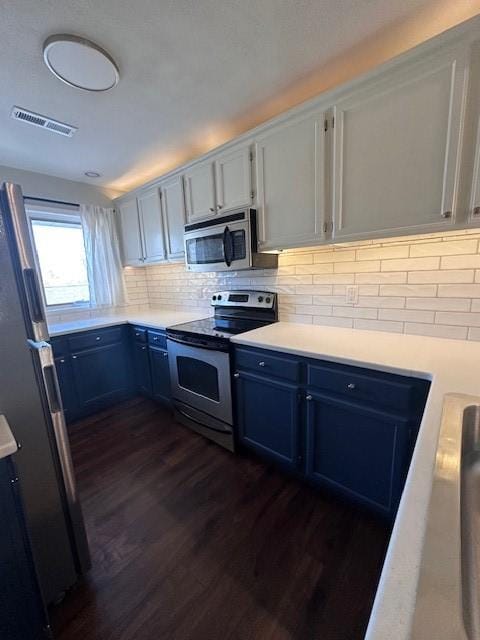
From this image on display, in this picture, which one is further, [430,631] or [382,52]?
[382,52]

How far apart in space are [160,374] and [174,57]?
2382 mm

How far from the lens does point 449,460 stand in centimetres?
66

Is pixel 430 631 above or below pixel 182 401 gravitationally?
above

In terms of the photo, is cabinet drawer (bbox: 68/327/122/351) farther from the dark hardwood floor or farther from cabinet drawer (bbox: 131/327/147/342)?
the dark hardwood floor

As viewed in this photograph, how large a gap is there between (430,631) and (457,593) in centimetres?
9

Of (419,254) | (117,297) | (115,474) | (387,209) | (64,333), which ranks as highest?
(387,209)

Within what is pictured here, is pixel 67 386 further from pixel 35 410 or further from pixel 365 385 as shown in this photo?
pixel 365 385

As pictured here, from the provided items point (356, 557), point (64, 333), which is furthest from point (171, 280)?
point (356, 557)

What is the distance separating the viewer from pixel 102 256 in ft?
10.5

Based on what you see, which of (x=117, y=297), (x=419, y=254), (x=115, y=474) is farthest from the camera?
(x=117, y=297)

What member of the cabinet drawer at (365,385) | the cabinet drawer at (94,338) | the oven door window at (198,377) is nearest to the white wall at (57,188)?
the cabinet drawer at (94,338)

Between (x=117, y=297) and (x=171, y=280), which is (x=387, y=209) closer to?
(x=171, y=280)

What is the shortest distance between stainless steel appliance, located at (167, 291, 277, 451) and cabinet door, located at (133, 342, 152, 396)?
53 centimetres

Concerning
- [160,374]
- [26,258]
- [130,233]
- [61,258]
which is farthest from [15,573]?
[130,233]
